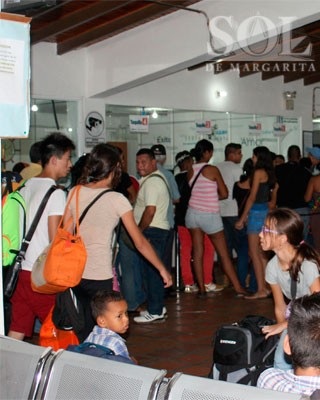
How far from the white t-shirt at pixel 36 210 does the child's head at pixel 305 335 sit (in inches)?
85.8

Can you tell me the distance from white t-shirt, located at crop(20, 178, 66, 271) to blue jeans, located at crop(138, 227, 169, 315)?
8.16 ft

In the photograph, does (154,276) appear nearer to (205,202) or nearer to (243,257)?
(205,202)

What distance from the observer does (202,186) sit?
8.09 m

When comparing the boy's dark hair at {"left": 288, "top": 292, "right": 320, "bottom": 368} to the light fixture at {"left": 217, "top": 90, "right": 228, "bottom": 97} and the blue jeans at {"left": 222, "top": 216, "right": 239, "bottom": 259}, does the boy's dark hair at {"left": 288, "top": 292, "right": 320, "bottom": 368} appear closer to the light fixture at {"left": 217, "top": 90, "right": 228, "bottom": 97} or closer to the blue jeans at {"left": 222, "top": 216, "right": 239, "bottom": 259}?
the blue jeans at {"left": 222, "top": 216, "right": 239, "bottom": 259}

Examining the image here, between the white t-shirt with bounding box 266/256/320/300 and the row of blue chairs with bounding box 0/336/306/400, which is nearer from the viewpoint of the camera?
the row of blue chairs with bounding box 0/336/306/400

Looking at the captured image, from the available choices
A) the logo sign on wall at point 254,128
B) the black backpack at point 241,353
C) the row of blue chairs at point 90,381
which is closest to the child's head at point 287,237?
the black backpack at point 241,353

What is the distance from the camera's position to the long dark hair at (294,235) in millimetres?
3838

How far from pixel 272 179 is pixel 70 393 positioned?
224 inches

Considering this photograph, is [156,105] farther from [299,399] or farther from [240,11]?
[299,399]

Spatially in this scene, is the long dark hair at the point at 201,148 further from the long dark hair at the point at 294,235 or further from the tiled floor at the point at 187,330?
the long dark hair at the point at 294,235

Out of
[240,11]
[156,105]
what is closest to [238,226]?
[240,11]

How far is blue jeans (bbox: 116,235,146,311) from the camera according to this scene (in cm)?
714

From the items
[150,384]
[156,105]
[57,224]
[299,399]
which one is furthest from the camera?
[156,105]

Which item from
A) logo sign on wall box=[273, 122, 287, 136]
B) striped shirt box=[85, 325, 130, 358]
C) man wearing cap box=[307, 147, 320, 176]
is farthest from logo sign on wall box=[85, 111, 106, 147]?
striped shirt box=[85, 325, 130, 358]
